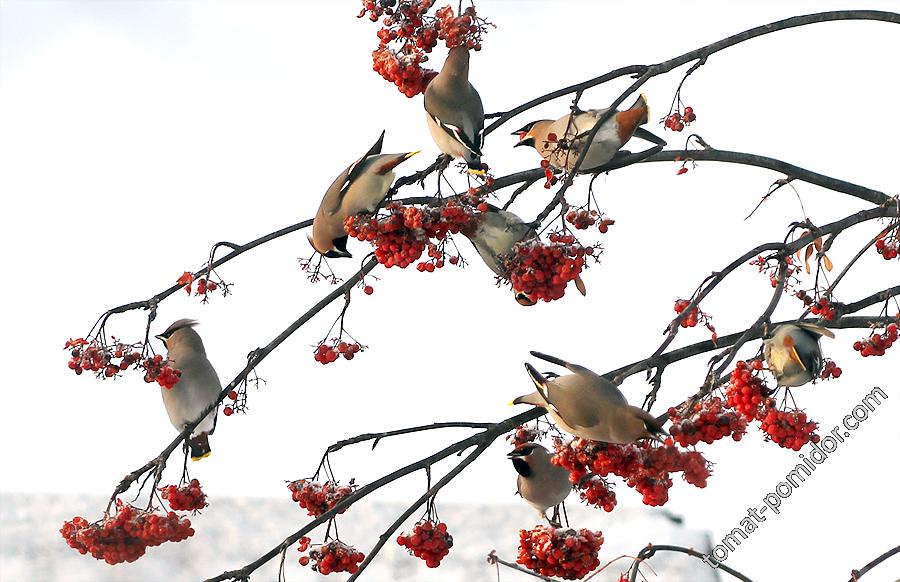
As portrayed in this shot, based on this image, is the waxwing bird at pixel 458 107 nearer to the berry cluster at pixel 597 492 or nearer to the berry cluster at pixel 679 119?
the berry cluster at pixel 679 119

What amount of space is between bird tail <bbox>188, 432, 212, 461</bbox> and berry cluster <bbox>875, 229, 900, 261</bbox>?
155 cm

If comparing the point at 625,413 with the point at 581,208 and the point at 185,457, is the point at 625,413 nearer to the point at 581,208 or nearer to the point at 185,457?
the point at 581,208

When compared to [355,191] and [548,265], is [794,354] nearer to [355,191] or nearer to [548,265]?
[548,265]

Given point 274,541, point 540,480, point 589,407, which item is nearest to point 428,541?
point 540,480

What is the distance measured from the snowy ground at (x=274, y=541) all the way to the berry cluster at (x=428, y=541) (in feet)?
11.5

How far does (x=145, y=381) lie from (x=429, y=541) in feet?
1.98

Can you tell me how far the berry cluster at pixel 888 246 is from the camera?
207 centimetres

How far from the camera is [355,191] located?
6.51ft

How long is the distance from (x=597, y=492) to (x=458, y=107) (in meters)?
0.69

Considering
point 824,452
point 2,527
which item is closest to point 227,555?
point 2,527

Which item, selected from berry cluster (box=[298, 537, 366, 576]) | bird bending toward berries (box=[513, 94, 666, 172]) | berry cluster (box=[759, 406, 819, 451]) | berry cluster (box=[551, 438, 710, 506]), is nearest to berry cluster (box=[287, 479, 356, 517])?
berry cluster (box=[298, 537, 366, 576])

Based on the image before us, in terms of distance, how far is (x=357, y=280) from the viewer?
213cm

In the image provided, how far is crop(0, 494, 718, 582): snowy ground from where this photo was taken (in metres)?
5.53

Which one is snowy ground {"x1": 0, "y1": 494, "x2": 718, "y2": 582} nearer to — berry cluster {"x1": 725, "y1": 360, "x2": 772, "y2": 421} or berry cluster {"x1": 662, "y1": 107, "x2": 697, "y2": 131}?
berry cluster {"x1": 662, "y1": 107, "x2": 697, "y2": 131}
